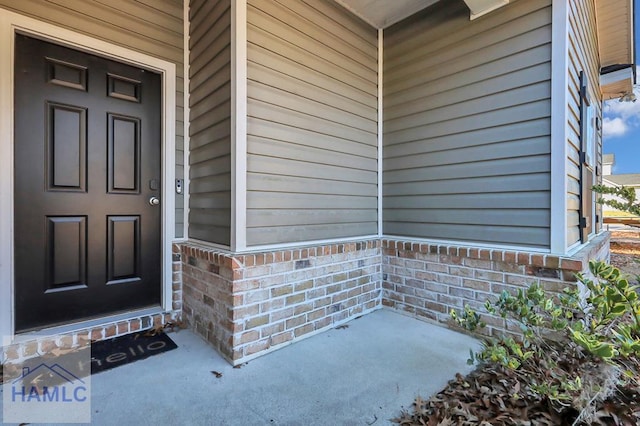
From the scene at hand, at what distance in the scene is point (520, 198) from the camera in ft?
7.34

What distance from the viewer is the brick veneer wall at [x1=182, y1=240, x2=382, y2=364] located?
1.94 meters

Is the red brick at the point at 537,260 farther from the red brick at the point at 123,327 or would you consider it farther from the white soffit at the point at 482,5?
the red brick at the point at 123,327

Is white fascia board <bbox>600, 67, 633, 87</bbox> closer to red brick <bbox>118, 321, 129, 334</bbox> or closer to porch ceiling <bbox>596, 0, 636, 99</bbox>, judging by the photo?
porch ceiling <bbox>596, 0, 636, 99</bbox>

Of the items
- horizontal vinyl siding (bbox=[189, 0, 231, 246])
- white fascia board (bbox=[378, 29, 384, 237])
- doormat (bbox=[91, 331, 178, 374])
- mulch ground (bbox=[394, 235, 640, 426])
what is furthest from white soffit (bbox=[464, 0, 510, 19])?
doormat (bbox=[91, 331, 178, 374])

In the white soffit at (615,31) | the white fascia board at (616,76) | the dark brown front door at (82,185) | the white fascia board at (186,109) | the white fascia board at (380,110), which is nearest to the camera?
the dark brown front door at (82,185)

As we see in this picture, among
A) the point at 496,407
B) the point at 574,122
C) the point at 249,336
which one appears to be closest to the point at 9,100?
the point at 249,336

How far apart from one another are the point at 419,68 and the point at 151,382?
3.26m

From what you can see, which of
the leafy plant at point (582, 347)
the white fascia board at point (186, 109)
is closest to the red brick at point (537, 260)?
the leafy plant at point (582, 347)

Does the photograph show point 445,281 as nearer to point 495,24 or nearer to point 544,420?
point 544,420

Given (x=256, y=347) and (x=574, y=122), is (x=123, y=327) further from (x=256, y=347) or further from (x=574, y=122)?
(x=574, y=122)

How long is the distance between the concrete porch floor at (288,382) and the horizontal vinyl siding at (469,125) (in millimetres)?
1033

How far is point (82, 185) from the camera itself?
211cm

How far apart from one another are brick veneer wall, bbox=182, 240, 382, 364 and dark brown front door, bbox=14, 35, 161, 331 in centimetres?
46

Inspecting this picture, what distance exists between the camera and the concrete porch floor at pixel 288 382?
145cm
